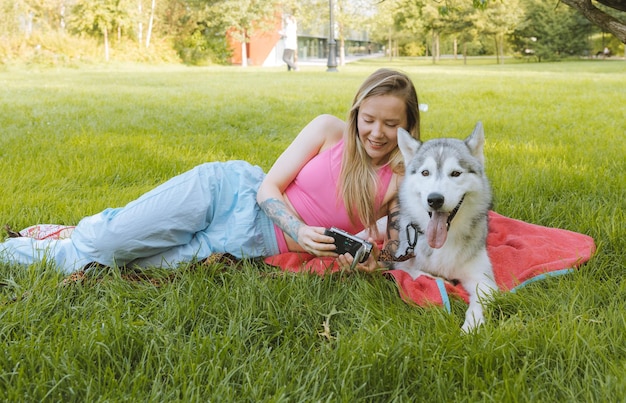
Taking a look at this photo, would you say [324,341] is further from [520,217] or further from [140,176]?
[140,176]

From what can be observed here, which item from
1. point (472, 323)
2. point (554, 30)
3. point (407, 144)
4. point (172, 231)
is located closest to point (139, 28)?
point (554, 30)

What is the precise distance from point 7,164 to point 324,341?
4.09 m

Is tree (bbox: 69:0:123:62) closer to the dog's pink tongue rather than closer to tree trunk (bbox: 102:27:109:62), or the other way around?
tree trunk (bbox: 102:27:109:62)

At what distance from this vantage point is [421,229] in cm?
292

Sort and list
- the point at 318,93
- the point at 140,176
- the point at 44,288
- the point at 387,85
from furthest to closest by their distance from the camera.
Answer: the point at 318,93, the point at 140,176, the point at 387,85, the point at 44,288

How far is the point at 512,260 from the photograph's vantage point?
3.10 m

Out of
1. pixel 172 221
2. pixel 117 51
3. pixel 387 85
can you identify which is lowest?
pixel 172 221

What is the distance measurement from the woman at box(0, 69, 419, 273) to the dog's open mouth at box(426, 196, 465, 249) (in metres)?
0.32

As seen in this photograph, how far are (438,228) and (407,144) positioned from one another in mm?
501

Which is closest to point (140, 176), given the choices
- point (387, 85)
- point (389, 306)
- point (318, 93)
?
point (387, 85)

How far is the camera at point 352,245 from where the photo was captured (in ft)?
8.41

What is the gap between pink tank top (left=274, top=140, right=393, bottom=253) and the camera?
3.09 m

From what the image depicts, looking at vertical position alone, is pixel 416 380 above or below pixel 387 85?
below

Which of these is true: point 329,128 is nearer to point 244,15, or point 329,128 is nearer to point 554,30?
point 244,15
